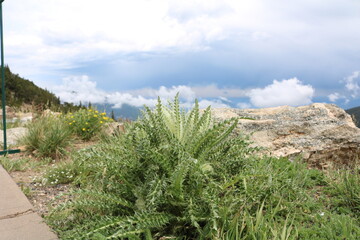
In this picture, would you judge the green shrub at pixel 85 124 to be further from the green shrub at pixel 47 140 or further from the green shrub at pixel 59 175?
the green shrub at pixel 59 175

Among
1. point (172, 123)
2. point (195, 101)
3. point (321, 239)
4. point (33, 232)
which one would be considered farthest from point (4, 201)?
point (321, 239)

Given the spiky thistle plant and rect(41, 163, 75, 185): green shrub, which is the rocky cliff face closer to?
the spiky thistle plant

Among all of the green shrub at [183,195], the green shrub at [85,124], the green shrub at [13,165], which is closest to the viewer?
the green shrub at [183,195]

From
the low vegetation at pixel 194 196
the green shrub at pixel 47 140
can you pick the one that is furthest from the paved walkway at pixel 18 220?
the green shrub at pixel 47 140

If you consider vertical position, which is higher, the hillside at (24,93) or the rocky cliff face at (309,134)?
the hillside at (24,93)

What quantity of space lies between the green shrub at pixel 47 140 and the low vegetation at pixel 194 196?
3193mm

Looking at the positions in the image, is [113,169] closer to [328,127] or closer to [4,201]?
[4,201]

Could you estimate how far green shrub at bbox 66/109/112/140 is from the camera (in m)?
7.52

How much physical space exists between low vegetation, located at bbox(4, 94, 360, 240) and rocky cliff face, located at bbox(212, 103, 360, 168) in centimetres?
96

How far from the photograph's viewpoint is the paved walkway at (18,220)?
3.05m

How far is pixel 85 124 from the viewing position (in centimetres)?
753

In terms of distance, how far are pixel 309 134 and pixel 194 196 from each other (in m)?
2.90

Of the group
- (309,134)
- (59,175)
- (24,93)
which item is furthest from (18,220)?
(24,93)

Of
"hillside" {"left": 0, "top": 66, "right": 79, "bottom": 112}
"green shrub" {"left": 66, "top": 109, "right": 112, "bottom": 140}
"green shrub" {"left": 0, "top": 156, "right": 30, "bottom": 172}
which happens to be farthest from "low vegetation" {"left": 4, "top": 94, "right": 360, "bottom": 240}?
"hillside" {"left": 0, "top": 66, "right": 79, "bottom": 112}
